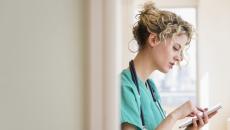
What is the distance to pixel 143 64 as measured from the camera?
1.02 metres

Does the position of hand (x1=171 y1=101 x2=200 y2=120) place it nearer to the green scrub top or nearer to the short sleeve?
the green scrub top

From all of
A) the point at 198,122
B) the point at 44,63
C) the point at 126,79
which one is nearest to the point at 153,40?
the point at 126,79

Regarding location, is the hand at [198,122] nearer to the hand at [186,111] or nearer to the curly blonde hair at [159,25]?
the hand at [186,111]

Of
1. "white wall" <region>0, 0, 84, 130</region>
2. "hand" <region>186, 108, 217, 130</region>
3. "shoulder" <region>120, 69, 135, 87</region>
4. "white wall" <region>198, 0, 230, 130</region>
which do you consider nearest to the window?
"white wall" <region>198, 0, 230, 130</region>

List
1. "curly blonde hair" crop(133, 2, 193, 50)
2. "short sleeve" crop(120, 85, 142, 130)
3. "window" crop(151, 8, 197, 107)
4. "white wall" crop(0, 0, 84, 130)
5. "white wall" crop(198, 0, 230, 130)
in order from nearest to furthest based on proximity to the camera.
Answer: "white wall" crop(0, 0, 84, 130)
"short sleeve" crop(120, 85, 142, 130)
"curly blonde hair" crop(133, 2, 193, 50)
"white wall" crop(198, 0, 230, 130)
"window" crop(151, 8, 197, 107)

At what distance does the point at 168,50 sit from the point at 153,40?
53 millimetres

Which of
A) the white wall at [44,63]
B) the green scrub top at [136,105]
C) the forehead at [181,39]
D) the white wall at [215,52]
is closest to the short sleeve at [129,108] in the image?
the green scrub top at [136,105]

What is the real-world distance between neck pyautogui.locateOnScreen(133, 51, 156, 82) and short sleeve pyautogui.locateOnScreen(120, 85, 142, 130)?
4.0 inches

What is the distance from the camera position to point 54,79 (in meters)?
0.44

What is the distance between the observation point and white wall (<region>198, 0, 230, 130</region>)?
3168 millimetres

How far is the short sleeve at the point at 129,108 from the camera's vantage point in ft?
2.93

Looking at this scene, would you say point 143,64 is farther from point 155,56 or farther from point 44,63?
point 44,63

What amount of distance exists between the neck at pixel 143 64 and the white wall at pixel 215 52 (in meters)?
2.30

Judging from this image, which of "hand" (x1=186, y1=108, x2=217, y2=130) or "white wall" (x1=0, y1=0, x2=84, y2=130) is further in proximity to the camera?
"hand" (x1=186, y1=108, x2=217, y2=130)
